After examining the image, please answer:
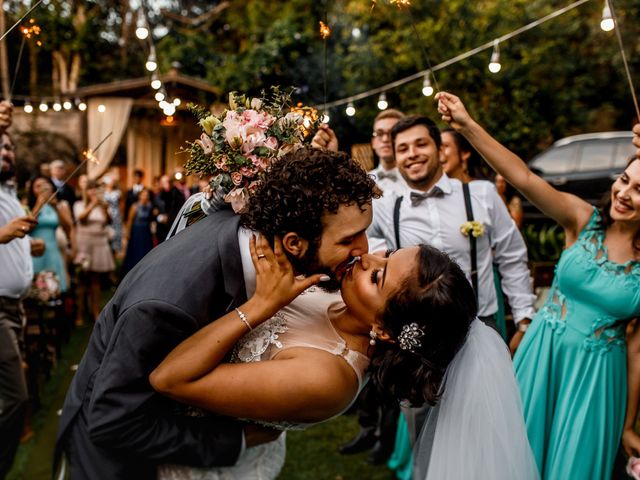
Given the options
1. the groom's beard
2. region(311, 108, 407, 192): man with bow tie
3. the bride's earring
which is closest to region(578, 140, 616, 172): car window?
region(311, 108, 407, 192): man with bow tie

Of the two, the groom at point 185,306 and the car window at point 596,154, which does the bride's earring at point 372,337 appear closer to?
the groom at point 185,306

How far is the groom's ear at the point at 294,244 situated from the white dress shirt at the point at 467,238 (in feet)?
6.26

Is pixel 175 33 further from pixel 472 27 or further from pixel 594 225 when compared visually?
pixel 594 225

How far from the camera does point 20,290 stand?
3.86m

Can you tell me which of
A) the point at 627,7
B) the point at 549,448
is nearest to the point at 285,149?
the point at 549,448

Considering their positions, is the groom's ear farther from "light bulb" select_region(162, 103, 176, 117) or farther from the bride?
"light bulb" select_region(162, 103, 176, 117)

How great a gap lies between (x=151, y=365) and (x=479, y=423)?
3.93ft

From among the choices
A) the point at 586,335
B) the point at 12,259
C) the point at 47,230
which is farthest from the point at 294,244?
the point at 47,230

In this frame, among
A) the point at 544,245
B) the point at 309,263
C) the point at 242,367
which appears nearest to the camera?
the point at 242,367

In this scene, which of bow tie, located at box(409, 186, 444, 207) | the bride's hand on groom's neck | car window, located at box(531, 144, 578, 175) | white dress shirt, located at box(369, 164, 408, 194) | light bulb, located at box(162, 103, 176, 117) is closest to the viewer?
the bride's hand on groom's neck

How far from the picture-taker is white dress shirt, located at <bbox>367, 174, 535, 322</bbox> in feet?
12.2

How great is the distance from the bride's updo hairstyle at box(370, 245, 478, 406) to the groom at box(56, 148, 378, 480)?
265 mm

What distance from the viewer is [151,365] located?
1.71 m

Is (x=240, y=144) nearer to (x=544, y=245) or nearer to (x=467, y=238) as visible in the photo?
(x=467, y=238)
